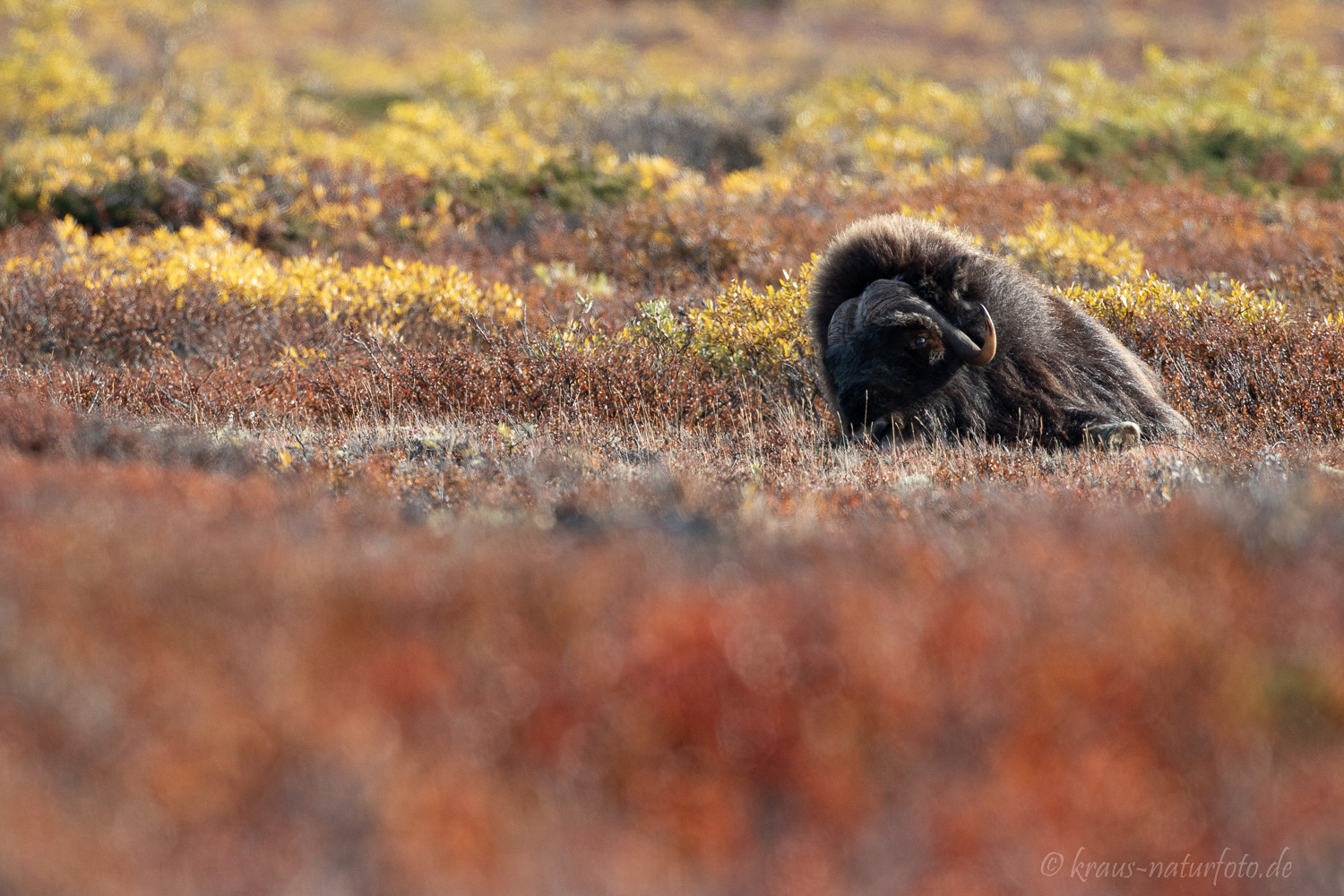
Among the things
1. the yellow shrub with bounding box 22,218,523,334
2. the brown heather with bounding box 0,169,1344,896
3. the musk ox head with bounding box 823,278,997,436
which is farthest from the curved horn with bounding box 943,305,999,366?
the yellow shrub with bounding box 22,218,523,334

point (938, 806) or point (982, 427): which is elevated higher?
point (938, 806)

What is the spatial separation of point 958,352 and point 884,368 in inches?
20.4

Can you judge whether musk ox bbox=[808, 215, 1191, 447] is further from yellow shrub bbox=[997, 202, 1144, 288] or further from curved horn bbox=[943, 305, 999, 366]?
yellow shrub bbox=[997, 202, 1144, 288]

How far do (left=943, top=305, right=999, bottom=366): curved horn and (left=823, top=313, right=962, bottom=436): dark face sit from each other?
75 millimetres

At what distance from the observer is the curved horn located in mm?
7211

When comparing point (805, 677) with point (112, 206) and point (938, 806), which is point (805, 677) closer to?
point (938, 806)

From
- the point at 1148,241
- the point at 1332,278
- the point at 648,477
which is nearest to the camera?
the point at 648,477

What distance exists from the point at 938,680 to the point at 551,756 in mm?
1099

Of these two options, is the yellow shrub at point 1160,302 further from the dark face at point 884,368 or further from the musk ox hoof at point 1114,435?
the dark face at point 884,368

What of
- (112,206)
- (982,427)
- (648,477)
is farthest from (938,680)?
(112,206)

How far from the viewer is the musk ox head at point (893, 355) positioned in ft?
23.5

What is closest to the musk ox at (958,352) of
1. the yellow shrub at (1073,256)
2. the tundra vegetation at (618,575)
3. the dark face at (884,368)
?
the dark face at (884,368)

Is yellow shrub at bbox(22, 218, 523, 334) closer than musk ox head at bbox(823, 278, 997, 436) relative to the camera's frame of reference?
No

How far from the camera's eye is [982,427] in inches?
296
